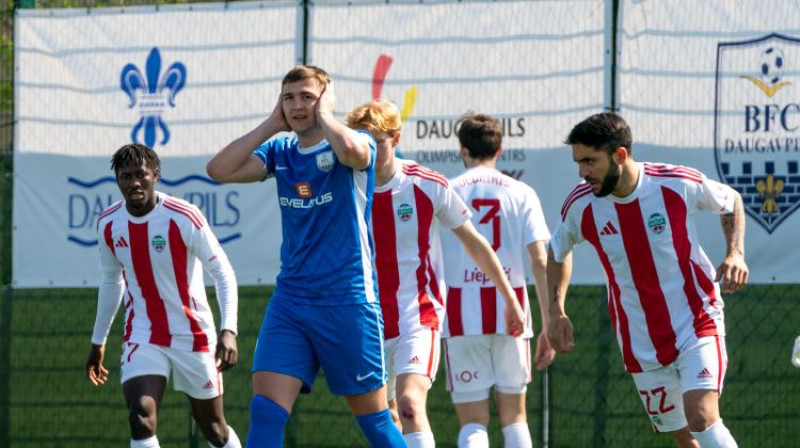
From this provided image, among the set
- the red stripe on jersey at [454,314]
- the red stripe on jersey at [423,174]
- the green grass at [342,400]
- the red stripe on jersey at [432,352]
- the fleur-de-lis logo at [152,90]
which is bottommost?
the green grass at [342,400]

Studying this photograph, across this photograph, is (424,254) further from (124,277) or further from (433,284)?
(124,277)

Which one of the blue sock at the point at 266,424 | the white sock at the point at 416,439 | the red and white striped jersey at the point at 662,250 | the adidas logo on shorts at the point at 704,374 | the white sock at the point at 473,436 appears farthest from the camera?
the white sock at the point at 473,436

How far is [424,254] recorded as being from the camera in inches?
257

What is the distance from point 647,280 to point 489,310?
1.28 m

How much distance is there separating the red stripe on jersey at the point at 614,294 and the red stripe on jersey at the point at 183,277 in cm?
227

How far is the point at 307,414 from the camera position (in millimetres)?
9008

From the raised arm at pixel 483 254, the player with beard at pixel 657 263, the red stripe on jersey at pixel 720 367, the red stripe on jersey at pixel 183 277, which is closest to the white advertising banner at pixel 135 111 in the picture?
the red stripe on jersey at pixel 183 277

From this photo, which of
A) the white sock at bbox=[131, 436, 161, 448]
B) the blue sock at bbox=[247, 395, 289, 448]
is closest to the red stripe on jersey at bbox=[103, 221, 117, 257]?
the white sock at bbox=[131, 436, 161, 448]

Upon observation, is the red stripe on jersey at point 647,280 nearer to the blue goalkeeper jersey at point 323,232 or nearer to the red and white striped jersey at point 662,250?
the red and white striped jersey at point 662,250

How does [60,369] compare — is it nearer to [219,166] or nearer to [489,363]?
[489,363]

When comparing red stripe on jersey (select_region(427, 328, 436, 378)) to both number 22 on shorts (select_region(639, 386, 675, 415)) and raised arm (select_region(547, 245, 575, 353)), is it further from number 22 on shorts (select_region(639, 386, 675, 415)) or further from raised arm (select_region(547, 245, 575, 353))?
number 22 on shorts (select_region(639, 386, 675, 415))

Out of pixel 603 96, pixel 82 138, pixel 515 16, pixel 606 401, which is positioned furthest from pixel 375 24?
pixel 606 401

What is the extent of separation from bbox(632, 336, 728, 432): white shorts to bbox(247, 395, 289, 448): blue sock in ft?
5.95

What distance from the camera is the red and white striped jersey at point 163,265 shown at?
23.3 ft
